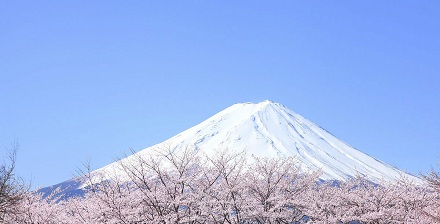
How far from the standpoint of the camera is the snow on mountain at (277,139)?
368 ft

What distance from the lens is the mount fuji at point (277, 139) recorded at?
112125 millimetres

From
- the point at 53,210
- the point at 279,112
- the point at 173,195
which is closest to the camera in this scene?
the point at 173,195

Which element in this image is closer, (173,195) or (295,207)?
(173,195)

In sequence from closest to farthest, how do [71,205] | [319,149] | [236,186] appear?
[236,186] < [71,205] < [319,149]

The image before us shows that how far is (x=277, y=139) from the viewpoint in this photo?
127125 mm

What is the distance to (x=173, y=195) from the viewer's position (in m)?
18.1

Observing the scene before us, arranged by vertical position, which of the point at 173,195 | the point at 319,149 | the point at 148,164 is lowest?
the point at 173,195

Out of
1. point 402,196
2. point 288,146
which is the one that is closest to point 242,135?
point 288,146

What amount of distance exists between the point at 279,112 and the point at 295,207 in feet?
400

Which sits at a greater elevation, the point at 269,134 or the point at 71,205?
the point at 269,134

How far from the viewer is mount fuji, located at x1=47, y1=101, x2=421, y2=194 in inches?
4414

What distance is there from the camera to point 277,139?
127125mm

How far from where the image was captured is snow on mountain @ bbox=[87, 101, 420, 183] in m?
112

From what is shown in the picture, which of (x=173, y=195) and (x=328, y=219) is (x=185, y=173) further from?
(x=328, y=219)
